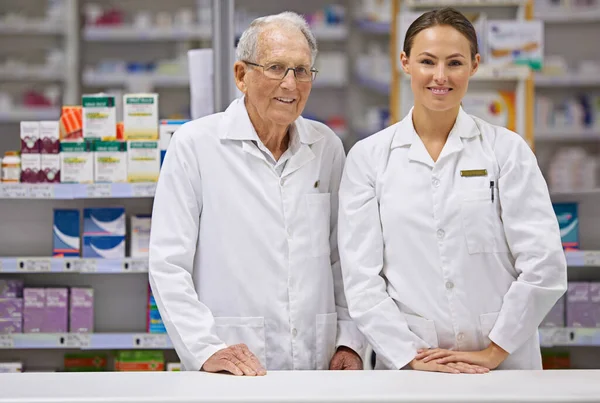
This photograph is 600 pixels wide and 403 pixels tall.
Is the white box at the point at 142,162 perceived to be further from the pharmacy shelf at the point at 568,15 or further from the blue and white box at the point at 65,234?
the pharmacy shelf at the point at 568,15

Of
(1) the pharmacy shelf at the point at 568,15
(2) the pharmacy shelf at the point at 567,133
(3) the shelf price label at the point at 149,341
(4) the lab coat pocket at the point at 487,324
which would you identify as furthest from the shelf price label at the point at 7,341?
(1) the pharmacy shelf at the point at 568,15

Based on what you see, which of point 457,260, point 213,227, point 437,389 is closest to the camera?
point 437,389

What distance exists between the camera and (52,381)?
1.96 metres

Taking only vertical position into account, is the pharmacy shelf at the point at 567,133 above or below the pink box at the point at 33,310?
above

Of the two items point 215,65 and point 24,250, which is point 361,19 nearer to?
point 215,65

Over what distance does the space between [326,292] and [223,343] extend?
→ 39cm

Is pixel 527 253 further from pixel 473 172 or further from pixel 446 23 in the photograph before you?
pixel 446 23

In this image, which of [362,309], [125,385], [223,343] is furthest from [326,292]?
[125,385]

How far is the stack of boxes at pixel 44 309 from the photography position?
10.5 ft

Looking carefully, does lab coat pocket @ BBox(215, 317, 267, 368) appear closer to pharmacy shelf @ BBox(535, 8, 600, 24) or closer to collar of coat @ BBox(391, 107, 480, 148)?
collar of coat @ BBox(391, 107, 480, 148)

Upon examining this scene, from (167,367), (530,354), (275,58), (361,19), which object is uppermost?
(361,19)

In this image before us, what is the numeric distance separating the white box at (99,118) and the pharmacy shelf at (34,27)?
16.8 ft

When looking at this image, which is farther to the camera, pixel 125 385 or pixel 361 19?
pixel 361 19

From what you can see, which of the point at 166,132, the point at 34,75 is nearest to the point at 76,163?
the point at 166,132
